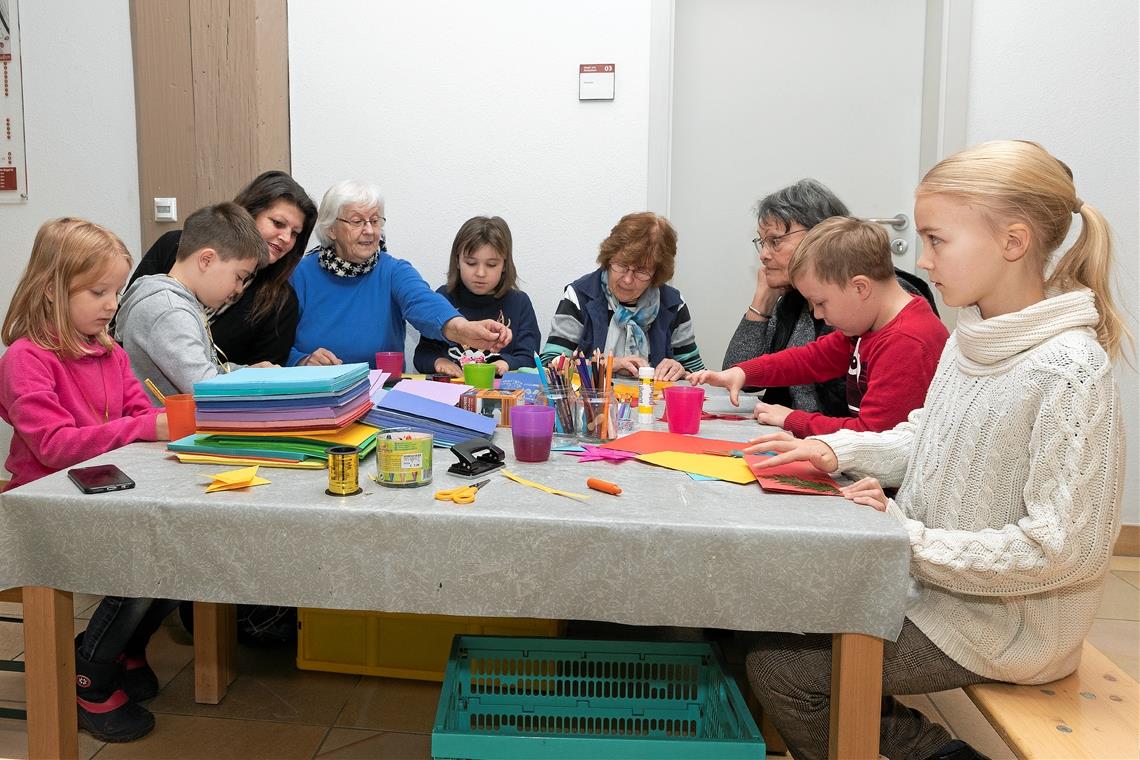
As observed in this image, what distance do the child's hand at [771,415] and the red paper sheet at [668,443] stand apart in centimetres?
26

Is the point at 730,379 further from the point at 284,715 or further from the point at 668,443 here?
the point at 284,715

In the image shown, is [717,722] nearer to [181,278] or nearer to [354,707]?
[354,707]

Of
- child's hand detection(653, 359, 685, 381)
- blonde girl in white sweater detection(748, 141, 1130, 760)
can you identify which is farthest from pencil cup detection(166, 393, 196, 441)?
child's hand detection(653, 359, 685, 381)

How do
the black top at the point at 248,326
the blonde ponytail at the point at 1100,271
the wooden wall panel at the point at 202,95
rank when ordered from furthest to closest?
the wooden wall panel at the point at 202,95
the black top at the point at 248,326
the blonde ponytail at the point at 1100,271

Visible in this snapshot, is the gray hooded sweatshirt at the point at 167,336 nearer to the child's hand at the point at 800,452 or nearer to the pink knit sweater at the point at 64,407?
the pink knit sweater at the point at 64,407

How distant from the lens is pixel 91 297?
1.82 metres

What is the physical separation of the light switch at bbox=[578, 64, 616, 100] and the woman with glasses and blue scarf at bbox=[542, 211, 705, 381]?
0.76m

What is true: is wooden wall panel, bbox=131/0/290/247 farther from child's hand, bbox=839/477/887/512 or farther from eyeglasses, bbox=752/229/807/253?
child's hand, bbox=839/477/887/512

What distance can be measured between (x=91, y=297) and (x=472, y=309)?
160 centimetres

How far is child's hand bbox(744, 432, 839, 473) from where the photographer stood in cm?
145

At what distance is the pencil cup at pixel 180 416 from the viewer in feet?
5.24

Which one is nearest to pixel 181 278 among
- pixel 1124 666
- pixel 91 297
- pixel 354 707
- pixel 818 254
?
pixel 91 297

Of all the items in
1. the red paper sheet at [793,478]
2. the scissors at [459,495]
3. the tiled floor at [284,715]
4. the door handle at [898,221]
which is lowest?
the tiled floor at [284,715]

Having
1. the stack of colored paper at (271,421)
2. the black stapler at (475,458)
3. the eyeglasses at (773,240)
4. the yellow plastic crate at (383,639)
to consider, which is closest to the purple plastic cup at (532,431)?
the black stapler at (475,458)
